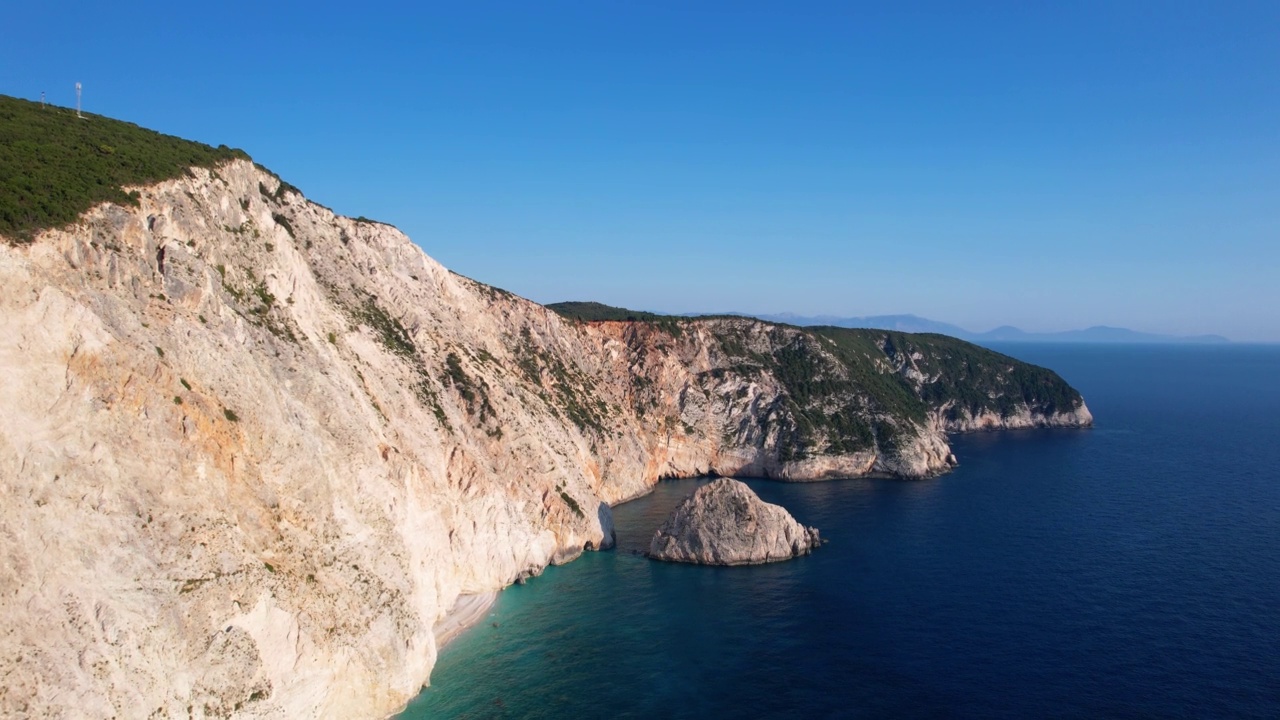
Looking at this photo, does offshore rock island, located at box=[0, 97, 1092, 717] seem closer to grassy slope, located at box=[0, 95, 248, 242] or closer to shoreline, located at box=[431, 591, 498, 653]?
grassy slope, located at box=[0, 95, 248, 242]

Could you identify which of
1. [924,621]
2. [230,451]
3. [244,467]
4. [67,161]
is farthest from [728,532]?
[67,161]

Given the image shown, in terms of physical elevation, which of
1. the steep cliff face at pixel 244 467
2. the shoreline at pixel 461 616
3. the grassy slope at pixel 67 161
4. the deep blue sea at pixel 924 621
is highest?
the grassy slope at pixel 67 161

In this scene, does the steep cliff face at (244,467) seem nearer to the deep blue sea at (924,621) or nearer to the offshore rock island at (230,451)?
the offshore rock island at (230,451)

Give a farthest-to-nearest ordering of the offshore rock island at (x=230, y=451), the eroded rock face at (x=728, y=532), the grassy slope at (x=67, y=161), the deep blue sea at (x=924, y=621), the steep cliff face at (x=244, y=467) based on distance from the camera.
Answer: the eroded rock face at (x=728, y=532), the deep blue sea at (x=924, y=621), the grassy slope at (x=67, y=161), the offshore rock island at (x=230, y=451), the steep cliff face at (x=244, y=467)

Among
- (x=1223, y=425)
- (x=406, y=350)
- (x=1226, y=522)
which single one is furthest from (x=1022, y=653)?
(x=1223, y=425)

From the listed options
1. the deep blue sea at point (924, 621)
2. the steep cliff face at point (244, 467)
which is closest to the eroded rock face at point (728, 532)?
the deep blue sea at point (924, 621)
